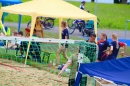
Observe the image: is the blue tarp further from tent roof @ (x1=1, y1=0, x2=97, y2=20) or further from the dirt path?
tent roof @ (x1=1, y1=0, x2=97, y2=20)

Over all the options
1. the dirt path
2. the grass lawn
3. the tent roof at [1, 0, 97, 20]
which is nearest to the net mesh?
the dirt path

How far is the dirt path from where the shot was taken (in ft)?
43.9

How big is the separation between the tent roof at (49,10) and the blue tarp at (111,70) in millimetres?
6453

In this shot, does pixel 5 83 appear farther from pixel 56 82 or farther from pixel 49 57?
pixel 49 57

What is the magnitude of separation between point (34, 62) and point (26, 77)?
2377 mm

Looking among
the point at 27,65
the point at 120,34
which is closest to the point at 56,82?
the point at 27,65

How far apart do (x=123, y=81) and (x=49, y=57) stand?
26.8ft

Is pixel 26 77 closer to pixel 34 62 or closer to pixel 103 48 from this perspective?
pixel 34 62

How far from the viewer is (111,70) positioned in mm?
9703

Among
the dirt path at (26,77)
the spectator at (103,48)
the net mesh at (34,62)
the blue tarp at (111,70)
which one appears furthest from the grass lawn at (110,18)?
the blue tarp at (111,70)

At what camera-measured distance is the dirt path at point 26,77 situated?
13.4 metres

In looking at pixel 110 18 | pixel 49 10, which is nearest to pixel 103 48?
pixel 49 10

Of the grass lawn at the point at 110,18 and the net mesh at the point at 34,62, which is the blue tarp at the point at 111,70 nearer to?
the net mesh at the point at 34,62

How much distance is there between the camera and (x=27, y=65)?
51.9ft
